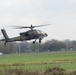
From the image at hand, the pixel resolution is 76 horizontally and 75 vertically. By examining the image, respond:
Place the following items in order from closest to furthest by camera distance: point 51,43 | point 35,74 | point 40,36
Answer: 1. point 35,74
2. point 40,36
3. point 51,43

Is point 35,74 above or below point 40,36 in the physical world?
below

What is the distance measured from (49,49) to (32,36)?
14373 centimetres

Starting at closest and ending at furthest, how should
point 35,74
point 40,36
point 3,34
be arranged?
point 35,74, point 40,36, point 3,34

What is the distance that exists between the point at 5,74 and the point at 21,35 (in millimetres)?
18874

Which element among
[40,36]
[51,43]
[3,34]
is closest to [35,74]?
[40,36]

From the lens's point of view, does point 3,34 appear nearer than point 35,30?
No

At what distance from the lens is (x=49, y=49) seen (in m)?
198

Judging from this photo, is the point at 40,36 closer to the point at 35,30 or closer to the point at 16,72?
the point at 35,30

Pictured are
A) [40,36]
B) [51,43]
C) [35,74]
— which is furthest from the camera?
[51,43]

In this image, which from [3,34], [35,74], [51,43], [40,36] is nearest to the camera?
[35,74]

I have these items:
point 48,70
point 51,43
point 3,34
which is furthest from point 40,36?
point 51,43

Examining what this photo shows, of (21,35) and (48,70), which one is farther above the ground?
(21,35)

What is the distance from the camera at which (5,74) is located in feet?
119

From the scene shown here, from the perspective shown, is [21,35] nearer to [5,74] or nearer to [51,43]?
[5,74]
